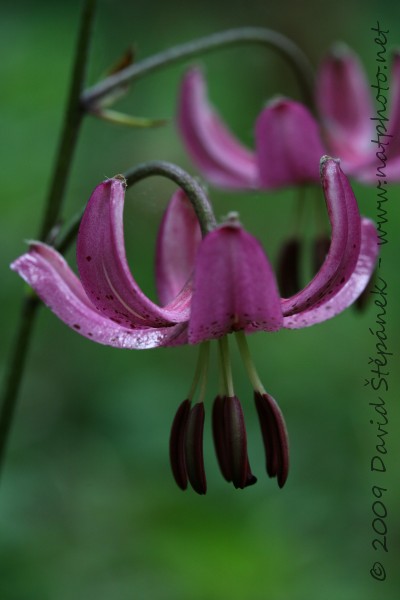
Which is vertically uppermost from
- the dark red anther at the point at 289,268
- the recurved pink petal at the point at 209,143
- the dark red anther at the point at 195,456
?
the recurved pink petal at the point at 209,143

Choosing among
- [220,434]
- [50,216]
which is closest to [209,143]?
[50,216]

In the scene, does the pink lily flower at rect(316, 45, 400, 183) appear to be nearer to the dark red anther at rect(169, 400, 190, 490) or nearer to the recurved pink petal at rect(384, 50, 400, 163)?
the recurved pink petal at rect(384, 50, 400, 163)

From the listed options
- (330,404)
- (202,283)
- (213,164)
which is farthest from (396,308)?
(202,283)

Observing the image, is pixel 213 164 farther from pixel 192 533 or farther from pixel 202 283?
pixel 202 283

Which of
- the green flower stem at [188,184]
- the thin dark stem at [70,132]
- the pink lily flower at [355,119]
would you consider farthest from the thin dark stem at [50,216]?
the pink lily flower at [355,119]

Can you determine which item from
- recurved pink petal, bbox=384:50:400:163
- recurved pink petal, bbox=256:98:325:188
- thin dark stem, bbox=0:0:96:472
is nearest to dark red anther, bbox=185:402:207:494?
thin dark stem, bbox=0:0:96:472

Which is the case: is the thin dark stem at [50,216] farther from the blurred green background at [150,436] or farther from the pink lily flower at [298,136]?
the pink lily flower at [298,136]

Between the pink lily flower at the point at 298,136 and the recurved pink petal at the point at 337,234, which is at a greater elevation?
the pink lily flower at the point at 298,136
